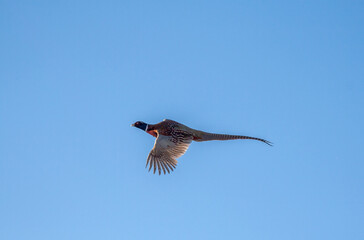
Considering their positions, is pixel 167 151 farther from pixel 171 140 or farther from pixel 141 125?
pixel 141 125

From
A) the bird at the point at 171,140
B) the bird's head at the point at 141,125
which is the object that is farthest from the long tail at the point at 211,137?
the bird's head at the point at 141,125

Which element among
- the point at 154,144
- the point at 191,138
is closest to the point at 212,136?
the point at 191,138

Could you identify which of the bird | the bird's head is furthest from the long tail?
the bird's head

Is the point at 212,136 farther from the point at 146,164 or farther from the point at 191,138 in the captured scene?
the point at 146,164

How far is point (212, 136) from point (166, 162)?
2.77m

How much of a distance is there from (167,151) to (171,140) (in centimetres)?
62

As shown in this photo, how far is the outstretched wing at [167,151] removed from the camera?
2794cm

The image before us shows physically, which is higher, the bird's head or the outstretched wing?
the bird's head

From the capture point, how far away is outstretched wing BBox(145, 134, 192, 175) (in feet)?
91.7

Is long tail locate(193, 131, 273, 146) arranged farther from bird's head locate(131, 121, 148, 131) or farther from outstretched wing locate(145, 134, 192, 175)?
bird's head locate(131, 121, 148, 131)

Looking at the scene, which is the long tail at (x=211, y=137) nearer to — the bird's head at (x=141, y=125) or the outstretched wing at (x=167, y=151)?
the outstretched wing at (x=167, y=151)

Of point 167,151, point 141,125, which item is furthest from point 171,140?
point 141,125

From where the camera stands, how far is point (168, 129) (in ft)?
94.1

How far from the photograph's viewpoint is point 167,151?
92.8ft
